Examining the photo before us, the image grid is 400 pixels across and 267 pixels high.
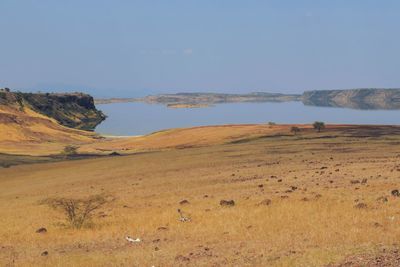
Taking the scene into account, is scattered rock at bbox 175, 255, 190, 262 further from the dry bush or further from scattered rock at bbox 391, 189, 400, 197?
scattered rock at bbox 391, 189, 400, 197

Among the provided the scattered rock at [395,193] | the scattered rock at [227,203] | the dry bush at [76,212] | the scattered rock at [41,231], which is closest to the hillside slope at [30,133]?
the dry bush at [76,212]

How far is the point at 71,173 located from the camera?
5253 cm

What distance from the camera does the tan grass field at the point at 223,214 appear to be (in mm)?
14398

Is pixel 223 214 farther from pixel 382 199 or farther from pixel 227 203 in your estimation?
pixel 382 199

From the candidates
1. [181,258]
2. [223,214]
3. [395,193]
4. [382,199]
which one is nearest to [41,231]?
[223,214]

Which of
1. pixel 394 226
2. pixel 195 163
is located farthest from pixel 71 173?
pixel 394 226

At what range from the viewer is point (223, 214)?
69.7 ft

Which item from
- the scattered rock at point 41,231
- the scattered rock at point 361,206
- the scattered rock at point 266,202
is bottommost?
the scattered rock at point 41,231

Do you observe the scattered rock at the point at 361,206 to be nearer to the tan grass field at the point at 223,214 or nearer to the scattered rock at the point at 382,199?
the tan grass field at the point at 223,214

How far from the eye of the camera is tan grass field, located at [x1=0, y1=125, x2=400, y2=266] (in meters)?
14.4

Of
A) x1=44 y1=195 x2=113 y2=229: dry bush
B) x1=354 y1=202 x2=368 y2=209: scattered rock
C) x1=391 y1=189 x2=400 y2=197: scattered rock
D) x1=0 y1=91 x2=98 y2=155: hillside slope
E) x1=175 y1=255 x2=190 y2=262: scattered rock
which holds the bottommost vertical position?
x1=0 y1=91 x2=98 y2=155: hillside slope

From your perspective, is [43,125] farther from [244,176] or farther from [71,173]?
[244,176]

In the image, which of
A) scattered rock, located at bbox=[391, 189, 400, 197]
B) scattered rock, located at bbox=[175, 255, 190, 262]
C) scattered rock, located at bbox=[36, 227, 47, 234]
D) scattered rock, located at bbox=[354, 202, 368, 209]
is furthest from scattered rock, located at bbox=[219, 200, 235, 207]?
scattered rock, located at bbox=[175, 255, 190, 262]

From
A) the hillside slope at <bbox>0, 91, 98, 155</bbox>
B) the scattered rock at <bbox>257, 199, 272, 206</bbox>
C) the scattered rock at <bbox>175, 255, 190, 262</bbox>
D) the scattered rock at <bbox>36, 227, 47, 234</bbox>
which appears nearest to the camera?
the scattered rock at <bbox>175, 255, 190, 262</bbox>
